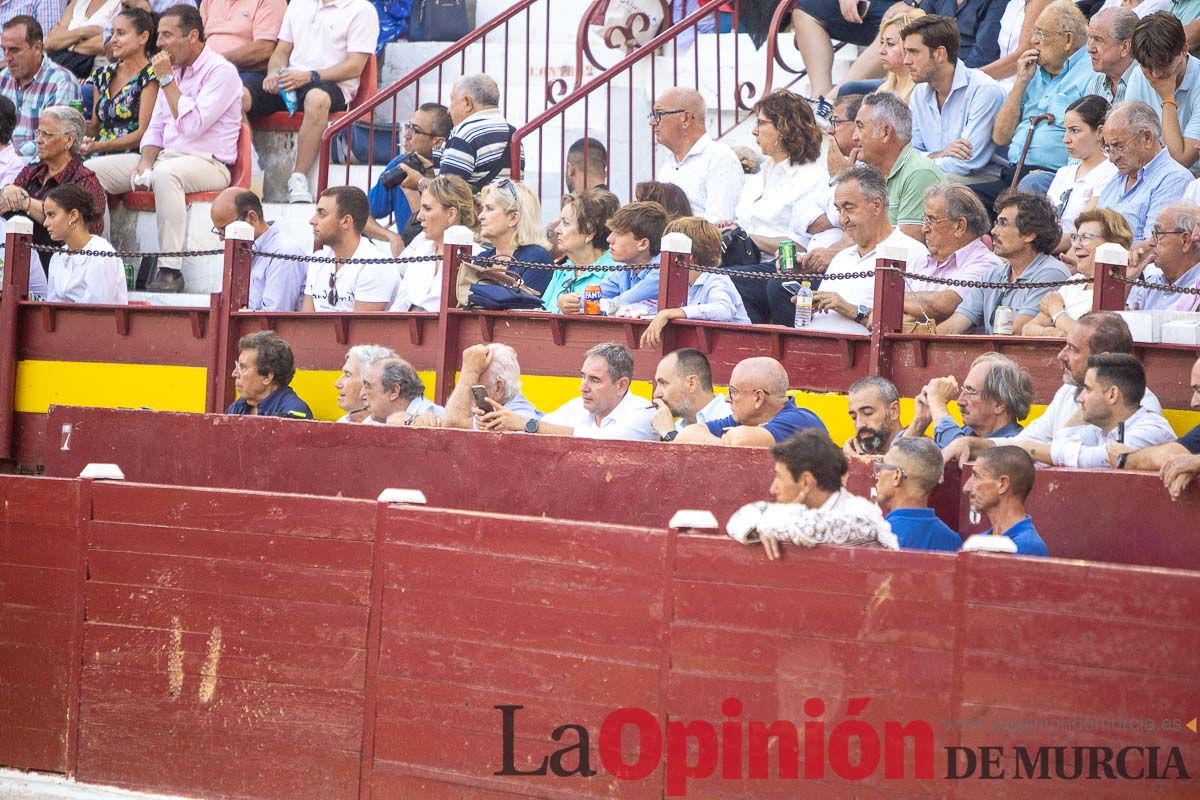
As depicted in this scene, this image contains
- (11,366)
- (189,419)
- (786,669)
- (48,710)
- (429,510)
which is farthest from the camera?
(11,366)

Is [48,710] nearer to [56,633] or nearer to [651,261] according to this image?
[56,633]

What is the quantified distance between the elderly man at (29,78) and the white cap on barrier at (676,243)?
598 centimetres

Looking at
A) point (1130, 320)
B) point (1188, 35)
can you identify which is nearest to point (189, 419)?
point (1130, 320)

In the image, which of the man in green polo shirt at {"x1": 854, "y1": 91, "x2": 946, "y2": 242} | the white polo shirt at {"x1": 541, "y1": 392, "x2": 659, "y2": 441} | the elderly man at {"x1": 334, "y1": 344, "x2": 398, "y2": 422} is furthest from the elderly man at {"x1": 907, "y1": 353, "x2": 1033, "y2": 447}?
the elderly man at {"x1": 334, "y1": 344, "x2": 398, "y2": 422}

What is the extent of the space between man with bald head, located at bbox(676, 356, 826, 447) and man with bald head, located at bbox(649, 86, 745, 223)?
280cm

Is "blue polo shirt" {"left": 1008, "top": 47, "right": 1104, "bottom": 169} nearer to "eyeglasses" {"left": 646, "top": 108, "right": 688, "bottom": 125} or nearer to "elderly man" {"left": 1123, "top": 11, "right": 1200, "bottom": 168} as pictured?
"elderly man" {"left": 1123, "top": 11, "right": 1200, "bottom": 168}

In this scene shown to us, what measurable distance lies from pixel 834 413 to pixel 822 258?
1.01m

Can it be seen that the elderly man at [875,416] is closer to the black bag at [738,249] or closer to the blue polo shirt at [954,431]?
the blue polo shirt at [954,431]

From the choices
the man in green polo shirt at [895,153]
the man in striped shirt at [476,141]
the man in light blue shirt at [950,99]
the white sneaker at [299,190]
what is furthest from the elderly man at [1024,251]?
the white sneaker at [299,190]

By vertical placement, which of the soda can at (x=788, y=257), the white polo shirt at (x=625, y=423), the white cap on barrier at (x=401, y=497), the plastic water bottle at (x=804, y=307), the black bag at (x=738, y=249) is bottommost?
the white cap on barrier at (x=401, y=497)

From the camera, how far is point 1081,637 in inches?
188

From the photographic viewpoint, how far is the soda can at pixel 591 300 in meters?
8.36

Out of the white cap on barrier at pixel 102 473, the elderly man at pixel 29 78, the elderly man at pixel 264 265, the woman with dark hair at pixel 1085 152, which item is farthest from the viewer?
the elderly man at pixel 29 78

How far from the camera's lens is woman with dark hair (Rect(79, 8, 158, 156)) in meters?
11.8
